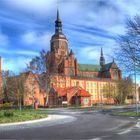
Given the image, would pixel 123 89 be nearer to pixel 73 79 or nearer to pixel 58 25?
pixel 73 79

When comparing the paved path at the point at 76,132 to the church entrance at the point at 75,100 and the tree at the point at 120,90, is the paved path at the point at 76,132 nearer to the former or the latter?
the church entrance at the point at 75,100

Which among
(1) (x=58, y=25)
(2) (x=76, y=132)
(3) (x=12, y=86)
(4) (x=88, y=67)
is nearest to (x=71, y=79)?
(1) (x=58, y=25)

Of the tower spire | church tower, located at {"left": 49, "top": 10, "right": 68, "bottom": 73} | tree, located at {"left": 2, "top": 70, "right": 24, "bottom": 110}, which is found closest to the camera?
tree, located at {"left": 2, "top": 70, "right": 24, "bottom": 110}

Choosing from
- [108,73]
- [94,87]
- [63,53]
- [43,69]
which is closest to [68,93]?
[43,69]

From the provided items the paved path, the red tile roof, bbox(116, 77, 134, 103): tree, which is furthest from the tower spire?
the paved path

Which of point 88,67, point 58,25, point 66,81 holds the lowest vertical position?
point 66,81

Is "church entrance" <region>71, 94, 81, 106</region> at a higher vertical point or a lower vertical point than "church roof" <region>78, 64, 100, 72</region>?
lower

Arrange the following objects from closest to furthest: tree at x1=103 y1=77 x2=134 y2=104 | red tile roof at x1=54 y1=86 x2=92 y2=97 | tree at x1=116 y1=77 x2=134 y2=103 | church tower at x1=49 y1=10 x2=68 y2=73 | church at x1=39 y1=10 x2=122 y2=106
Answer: red tile roof at x1=54 y1=86 x2=92 y2=97
church at x1=39 y1=10 x2=122 y2=106
tree at x1=116 y1=77 x2=134 y2=103
tree at x1=103 y1=77 x2=134 y2=104
church tower at x1=49 y1=10 x2=68 y2=73

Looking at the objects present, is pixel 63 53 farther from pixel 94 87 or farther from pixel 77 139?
pixel 77 139

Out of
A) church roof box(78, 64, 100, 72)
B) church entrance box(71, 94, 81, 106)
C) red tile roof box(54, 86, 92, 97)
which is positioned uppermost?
church roof box(78, 64, 100, 72)

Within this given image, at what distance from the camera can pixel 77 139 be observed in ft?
47.8

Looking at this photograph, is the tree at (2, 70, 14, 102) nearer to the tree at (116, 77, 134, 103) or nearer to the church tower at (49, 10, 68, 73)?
the tree at (116, 77, 134, 103)

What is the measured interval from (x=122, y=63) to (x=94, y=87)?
345 ft

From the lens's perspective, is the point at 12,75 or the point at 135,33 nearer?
the point at 135,33
